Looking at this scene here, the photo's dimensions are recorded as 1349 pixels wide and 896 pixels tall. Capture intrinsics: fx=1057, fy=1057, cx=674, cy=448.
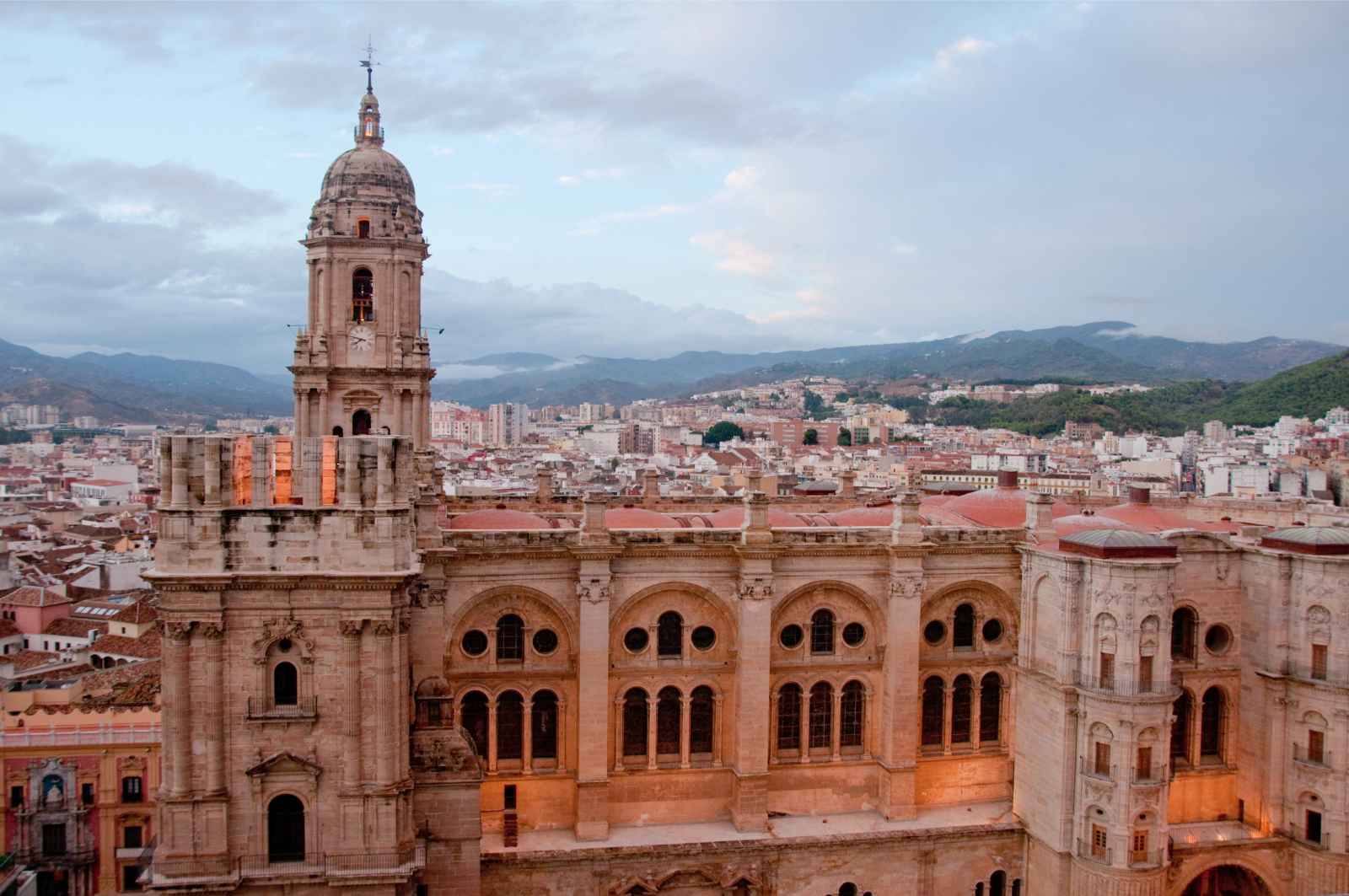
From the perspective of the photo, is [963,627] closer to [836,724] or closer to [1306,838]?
[836,724]

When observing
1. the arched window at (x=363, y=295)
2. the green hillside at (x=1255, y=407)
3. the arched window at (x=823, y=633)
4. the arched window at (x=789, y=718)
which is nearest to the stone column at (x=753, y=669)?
the arched window at (x=789, y=718)

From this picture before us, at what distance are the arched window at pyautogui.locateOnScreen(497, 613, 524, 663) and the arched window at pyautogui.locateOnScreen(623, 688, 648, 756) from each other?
3.19m

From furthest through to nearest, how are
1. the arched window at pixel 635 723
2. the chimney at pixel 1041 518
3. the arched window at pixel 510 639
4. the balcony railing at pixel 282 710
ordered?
the chimney at pixel 1041 518
the arched window at pixel 635 723
the arched window at pixel 510 639
the balcony railing at pixel 282 710

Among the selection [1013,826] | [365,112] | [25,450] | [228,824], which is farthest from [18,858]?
[25,450]

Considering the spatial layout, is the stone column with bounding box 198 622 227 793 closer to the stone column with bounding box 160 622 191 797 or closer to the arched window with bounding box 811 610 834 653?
the stone column with bounding box 160 622 191 797

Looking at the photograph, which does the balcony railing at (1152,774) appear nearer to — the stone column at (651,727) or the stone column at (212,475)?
the stone column at (651,727)

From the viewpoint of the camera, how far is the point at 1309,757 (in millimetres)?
28500

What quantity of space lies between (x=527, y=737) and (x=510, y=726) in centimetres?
55

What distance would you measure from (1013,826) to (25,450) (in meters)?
210

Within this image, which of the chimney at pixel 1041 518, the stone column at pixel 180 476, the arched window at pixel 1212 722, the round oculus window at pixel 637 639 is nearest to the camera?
the stone column at pixel 180 476

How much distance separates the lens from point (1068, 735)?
27.2 meters

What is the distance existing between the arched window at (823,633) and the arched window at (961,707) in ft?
13.1

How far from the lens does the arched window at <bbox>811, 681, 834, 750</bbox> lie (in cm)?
2945

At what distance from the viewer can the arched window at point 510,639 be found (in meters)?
27.5
